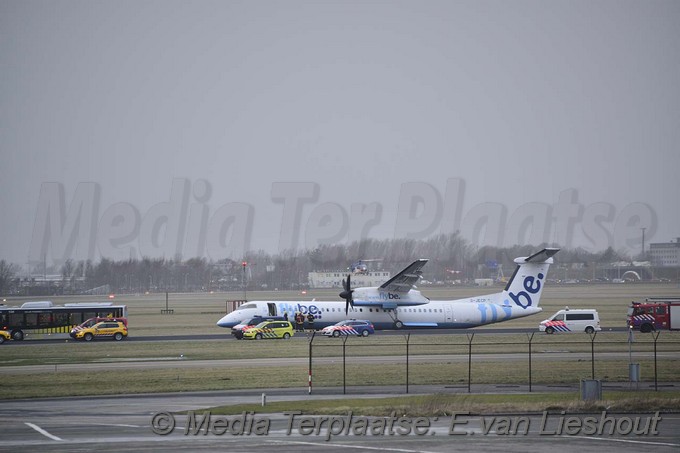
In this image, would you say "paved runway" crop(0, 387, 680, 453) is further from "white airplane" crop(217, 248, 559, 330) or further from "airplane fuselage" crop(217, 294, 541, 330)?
"white airplane" crop(217, 248, 559, 330)

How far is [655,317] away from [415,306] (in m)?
17.7

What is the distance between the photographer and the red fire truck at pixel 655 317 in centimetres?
6347

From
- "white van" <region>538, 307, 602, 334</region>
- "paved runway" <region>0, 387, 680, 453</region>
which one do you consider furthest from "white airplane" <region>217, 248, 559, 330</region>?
"paved runway" <region>0, 387, 680, 453</region>

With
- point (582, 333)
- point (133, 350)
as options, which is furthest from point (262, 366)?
point (582, 333)

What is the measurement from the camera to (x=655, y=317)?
6366 cm

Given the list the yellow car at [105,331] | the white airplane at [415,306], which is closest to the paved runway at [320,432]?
the yellow car at [105,331]

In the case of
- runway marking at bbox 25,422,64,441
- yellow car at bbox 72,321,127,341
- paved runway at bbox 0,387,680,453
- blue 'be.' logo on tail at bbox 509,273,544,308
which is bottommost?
runway marking at bbox 25,422,64,441

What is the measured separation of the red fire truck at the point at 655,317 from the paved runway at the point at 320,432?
37.2m

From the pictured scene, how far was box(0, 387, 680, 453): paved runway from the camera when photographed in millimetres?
22953

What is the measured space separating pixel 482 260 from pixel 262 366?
15819cm

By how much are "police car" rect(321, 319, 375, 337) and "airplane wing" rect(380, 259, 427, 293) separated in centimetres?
377

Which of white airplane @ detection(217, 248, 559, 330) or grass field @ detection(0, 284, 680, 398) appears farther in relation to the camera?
white airplane @ detection(217, 248, 559, 330)

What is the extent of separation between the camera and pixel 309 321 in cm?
6425

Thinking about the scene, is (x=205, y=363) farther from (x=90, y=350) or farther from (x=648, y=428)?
(x=648, y=428)
